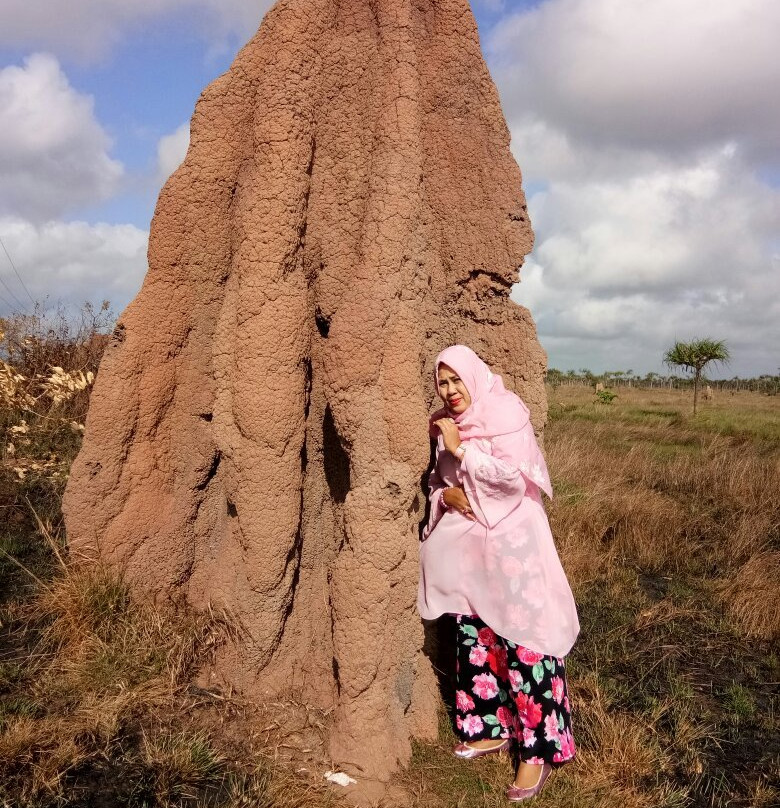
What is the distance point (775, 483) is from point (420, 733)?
17.9 ft

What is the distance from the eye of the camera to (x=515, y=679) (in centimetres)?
278

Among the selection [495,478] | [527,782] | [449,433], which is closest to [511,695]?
[527,782]

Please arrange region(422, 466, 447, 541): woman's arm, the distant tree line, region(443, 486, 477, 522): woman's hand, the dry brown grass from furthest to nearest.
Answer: the distant tree line
the dry brown grass
region(422, 466, 447, 541): woman's arm
region(443, 486, 477, 522): woman's hand

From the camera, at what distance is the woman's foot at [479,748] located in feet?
9.36

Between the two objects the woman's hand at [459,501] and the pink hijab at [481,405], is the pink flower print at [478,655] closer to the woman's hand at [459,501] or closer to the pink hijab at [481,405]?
the woman's hand at [459,501]

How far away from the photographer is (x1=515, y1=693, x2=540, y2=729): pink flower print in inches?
107

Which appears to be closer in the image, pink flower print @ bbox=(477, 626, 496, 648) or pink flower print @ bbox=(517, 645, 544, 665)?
pink flower print @ bbox=(517, 645, 544, 665)

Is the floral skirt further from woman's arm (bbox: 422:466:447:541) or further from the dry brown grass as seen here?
the dry brown grass

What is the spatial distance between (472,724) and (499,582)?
69 cm

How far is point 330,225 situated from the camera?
292 cm

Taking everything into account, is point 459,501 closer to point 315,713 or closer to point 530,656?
point 530,656

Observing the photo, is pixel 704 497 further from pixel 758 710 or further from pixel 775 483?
pixel 758 710

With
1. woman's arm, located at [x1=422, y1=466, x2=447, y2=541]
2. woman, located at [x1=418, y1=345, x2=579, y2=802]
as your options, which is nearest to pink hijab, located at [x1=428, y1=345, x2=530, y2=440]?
woman, located at [x1=418, y1=345, x2=579, y2=802]

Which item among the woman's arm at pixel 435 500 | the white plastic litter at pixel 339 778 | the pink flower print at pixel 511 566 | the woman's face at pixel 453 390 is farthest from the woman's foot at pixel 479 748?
the woman's face at pixel 453 390
